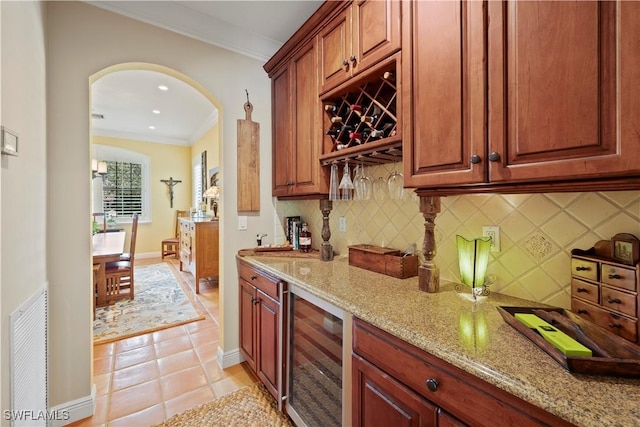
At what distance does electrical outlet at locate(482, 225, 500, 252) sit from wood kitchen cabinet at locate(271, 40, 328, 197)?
100 cm

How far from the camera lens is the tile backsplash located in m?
0.98

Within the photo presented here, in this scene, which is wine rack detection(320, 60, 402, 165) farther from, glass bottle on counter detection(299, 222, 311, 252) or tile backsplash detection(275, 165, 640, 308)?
glass bottle on counter detection(299, 222, 311, 252)

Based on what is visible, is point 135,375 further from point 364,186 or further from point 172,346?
point 364,186

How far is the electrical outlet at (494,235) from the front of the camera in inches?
49.7

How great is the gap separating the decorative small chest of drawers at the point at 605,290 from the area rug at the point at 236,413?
163 centimetres

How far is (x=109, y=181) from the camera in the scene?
630 centimetres

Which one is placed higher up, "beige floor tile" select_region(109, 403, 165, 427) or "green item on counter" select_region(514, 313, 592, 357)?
"green item on counter" select_region(514, 313, 592, 357)

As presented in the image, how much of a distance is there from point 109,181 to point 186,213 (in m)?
1.78

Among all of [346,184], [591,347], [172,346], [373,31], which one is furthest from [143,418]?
[373,31]

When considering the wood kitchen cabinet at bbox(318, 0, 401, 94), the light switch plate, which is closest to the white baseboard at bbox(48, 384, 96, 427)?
the light switch plate

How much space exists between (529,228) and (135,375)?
2.83m

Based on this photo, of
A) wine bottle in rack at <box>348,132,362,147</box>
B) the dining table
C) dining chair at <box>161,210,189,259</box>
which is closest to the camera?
wine bottle in rack at <box>348,132,362,147</box>

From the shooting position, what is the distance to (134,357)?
2.39 m

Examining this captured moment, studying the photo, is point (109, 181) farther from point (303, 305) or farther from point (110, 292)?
point (303, 305)
